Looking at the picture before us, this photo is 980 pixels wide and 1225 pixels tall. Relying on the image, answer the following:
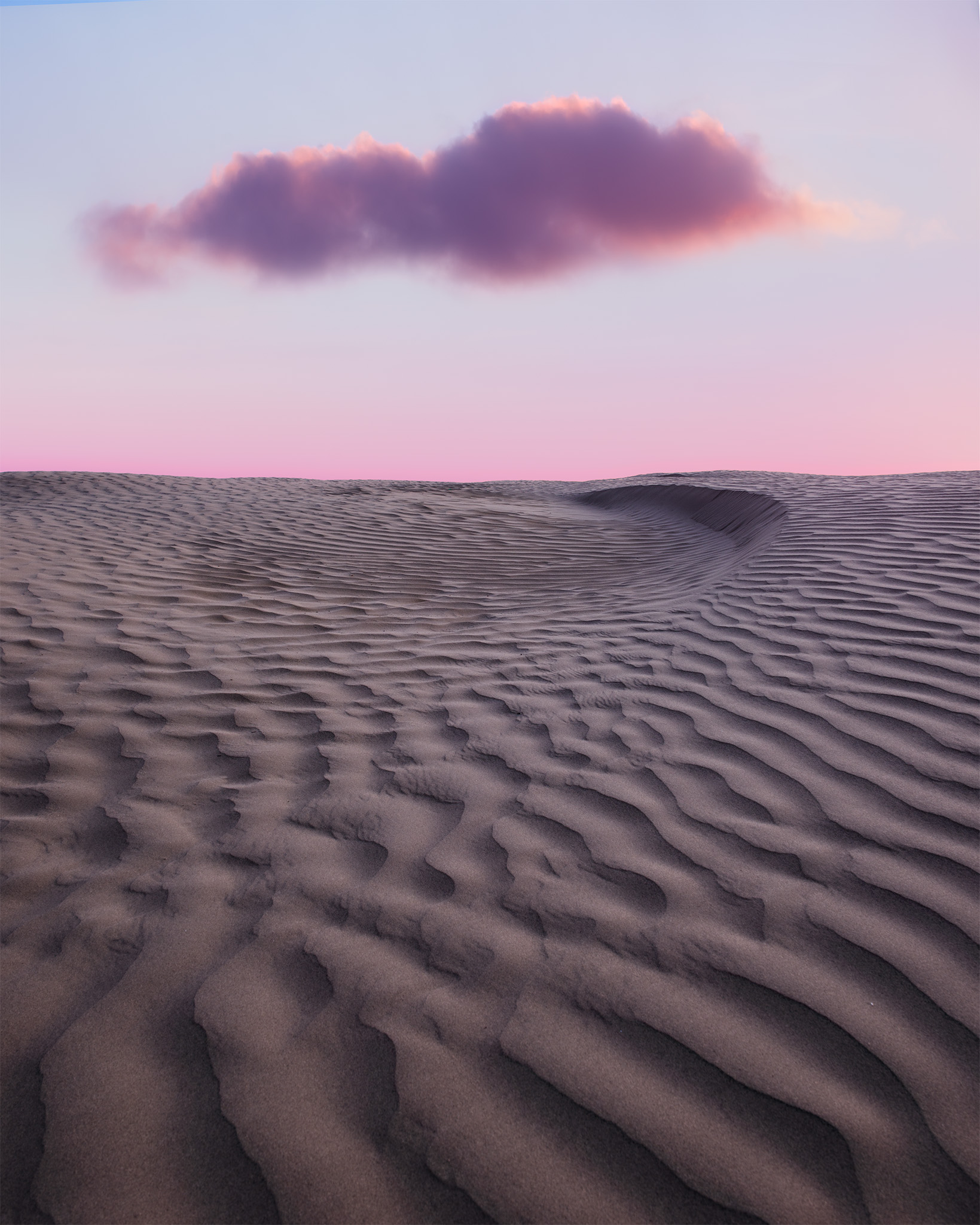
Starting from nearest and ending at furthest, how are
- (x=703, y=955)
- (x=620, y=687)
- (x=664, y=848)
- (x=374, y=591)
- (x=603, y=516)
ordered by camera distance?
1. (x=703, y=955)
2. (x=664, y=848)
3. (x=620, y=687)
4. (x=374, y=591)
5. (x=603, y=516)

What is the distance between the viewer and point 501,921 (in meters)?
1.86

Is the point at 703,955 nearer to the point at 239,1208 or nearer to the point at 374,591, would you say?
the point at 239,1208

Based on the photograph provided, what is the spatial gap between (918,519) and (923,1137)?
5734 mm

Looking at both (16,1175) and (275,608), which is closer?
(16,1175)

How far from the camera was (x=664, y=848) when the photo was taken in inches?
83.8

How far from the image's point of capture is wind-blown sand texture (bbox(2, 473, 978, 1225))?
4.18 feet

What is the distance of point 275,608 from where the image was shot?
518 centimetres

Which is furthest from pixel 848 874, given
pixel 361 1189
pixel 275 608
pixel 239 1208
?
pixel 275 608

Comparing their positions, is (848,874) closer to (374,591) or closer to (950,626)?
(950,626)

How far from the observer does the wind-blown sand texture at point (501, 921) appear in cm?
128

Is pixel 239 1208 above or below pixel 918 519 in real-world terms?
below

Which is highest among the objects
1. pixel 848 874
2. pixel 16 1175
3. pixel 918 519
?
pixel 918 519

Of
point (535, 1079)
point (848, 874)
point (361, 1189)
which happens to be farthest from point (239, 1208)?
point (848, 874)

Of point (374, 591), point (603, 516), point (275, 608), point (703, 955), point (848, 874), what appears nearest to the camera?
point (703, 955)
